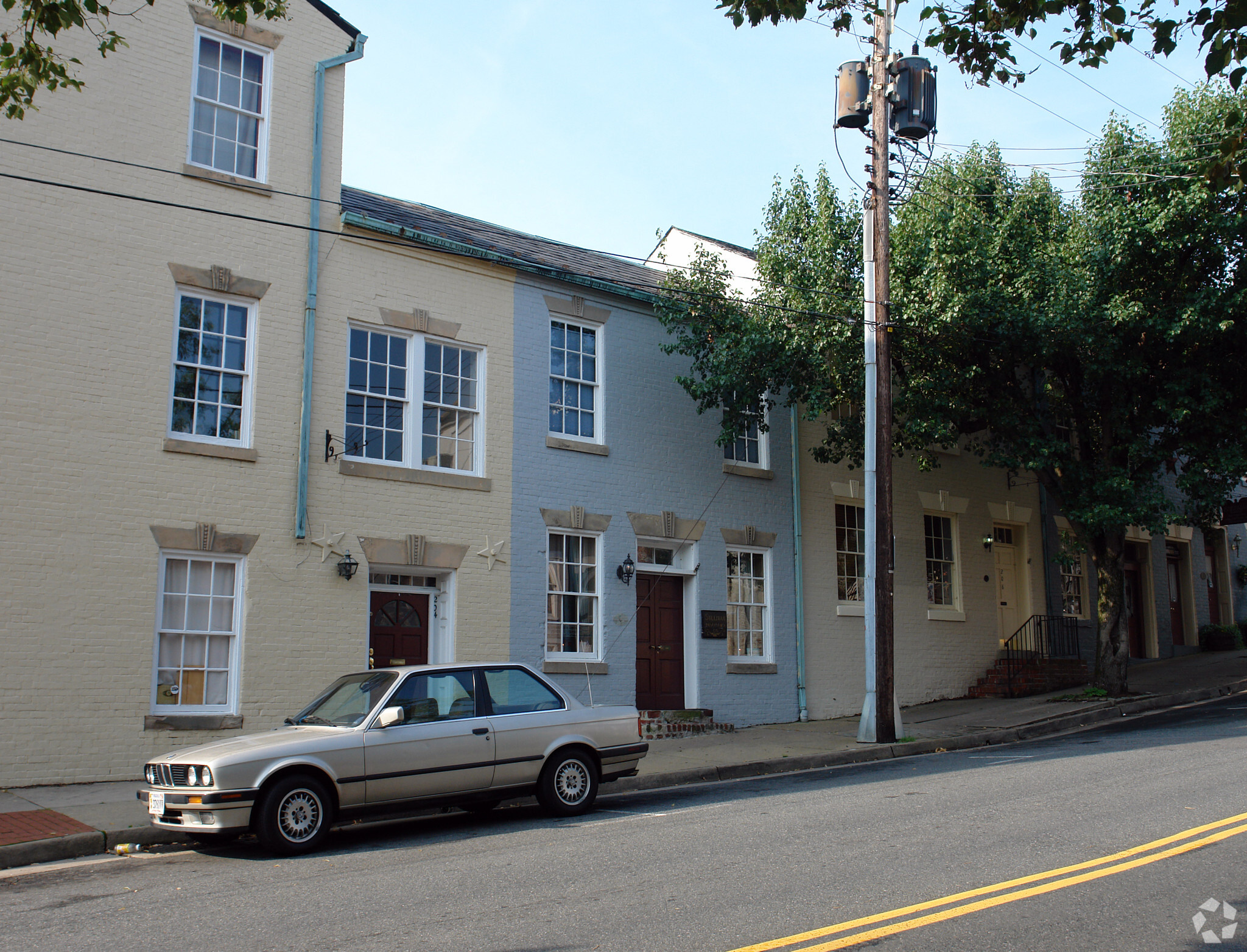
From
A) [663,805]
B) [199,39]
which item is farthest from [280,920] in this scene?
[199,39]

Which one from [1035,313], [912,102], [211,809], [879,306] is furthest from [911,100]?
[211,809]

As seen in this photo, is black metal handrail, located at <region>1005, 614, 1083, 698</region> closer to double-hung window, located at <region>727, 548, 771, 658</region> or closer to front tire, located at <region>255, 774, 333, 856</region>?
double-hung window, located at <region>727, 548, 771, 658</region>

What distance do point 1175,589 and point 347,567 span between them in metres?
22.0

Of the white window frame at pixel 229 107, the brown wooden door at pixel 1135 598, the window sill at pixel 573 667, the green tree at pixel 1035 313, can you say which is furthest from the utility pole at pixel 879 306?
the brown wooden door at pixel 1135 598

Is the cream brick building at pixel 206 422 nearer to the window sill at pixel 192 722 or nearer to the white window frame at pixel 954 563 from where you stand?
the window sill at pixel 192 722

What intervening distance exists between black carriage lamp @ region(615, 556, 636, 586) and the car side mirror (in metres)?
7.28

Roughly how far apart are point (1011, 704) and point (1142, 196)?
27.7 feet

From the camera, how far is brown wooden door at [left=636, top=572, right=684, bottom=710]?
16.3 metres

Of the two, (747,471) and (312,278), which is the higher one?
(312,278)

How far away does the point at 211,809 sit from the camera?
798cm

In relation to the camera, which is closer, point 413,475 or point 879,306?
point 413,475

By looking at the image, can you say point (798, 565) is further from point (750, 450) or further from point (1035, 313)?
point (1035, 313)

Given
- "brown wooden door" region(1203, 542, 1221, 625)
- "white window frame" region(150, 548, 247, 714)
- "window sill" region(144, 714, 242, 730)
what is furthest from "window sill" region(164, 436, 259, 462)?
"brown wooden door" region(1203, 542, 1221, 625)

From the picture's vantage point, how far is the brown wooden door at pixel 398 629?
45.7 ft
